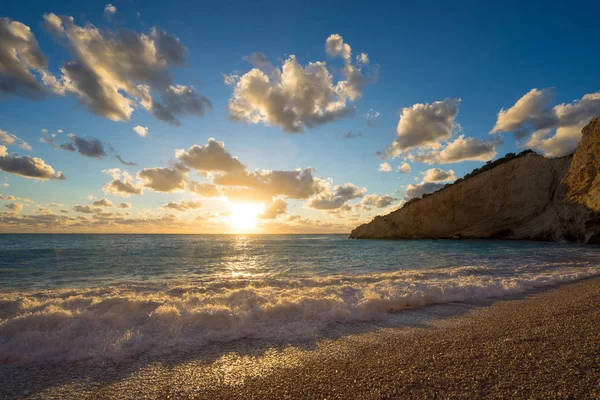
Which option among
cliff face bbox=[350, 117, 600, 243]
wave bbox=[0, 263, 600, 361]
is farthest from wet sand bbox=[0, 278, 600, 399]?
cliff face bbox=[350, 117, 600, 243]

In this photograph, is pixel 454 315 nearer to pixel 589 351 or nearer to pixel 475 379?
pixel 589 351

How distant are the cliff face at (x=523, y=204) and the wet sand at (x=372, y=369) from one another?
35.8 m

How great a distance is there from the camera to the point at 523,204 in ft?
137

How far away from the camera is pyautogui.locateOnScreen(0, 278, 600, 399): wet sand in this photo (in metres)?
2.75

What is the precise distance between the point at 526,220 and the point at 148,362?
5409cm

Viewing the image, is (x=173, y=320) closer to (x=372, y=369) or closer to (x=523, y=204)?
(x=372, y=369)

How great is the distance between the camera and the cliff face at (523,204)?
2888 centimetres

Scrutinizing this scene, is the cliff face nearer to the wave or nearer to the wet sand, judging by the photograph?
the wave

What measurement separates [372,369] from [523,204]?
5210 cm

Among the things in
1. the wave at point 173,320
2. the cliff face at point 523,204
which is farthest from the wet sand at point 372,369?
the cliff face at point 523,204

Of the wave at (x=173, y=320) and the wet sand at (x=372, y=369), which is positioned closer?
the wet sand at (x=372, y=369)

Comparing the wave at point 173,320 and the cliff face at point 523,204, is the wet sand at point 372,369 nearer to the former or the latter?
the wave at point 173,320

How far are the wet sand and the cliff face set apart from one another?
35.8m

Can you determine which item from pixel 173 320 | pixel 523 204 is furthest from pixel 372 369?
pixel 523 204
